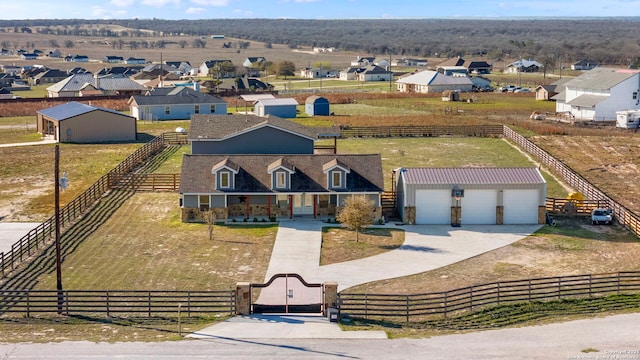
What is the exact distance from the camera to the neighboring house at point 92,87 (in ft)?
367

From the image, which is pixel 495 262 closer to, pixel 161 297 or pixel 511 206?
pixel 511 206

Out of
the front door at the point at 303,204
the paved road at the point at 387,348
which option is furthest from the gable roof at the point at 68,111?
the paved road at the point at 387,348

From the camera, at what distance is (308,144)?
185 ft

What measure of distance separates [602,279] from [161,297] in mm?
17573

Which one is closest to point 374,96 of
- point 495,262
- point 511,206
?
point 511,206

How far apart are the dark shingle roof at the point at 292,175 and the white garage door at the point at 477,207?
4610 millimetres

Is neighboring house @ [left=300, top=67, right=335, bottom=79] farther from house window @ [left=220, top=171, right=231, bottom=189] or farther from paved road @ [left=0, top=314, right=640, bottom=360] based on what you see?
paved road @ [left=0, top=314, right=640, bottom=360]

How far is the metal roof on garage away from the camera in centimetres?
4406

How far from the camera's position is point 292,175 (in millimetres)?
45094

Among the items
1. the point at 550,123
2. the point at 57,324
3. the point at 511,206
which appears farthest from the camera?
the point at 550,123

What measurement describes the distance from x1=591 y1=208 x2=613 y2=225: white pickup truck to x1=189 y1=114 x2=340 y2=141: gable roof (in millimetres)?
20146

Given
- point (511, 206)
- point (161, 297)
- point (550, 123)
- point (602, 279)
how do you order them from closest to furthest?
point (161, 297) → point (602, 279) → point (511, 206) → point (550, 123)

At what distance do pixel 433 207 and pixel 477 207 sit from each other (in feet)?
7.75

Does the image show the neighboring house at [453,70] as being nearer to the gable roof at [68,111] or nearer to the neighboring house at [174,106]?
the neighboring house at [174,106]
